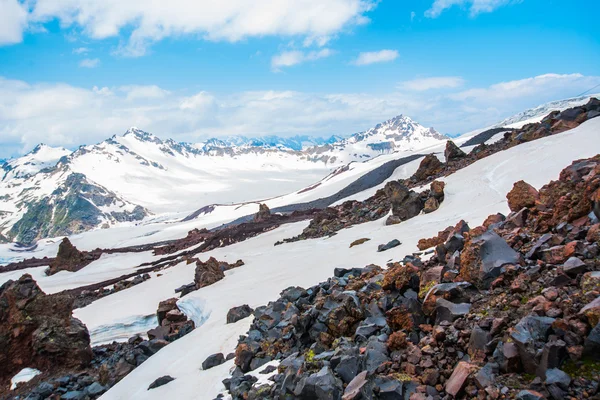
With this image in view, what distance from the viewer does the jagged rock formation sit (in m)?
4.82

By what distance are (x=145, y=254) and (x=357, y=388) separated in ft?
178

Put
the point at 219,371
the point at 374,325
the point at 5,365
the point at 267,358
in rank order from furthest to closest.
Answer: the point at 5,365, the point at 219,371, the point at 267,358, the point at 374,325

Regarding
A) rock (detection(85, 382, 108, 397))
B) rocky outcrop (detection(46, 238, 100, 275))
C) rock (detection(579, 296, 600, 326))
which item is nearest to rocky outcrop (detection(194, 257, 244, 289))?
rock (detection(85, 382, 108, 397))

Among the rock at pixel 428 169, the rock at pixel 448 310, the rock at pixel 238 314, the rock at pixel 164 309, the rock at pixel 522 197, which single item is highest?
the rock at pixel 428 169

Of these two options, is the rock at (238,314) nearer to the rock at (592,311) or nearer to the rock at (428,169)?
the rock at (592,311)

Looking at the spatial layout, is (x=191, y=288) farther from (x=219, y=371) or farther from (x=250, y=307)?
(x=219, y=371)

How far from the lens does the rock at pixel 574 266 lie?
19.3 feet

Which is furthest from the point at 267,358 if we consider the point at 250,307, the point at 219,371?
the point at 250,307

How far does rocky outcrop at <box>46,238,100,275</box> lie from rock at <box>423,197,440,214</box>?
45766mm

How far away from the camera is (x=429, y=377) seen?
219 inches

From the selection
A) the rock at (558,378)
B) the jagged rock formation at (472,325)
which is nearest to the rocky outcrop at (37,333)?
the jagged rock formation at (472,325)

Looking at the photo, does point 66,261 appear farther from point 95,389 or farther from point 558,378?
point 558,378

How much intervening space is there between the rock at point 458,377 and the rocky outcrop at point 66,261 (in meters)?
54.2

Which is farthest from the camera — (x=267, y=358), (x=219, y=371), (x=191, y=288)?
(x=191, y=288)
